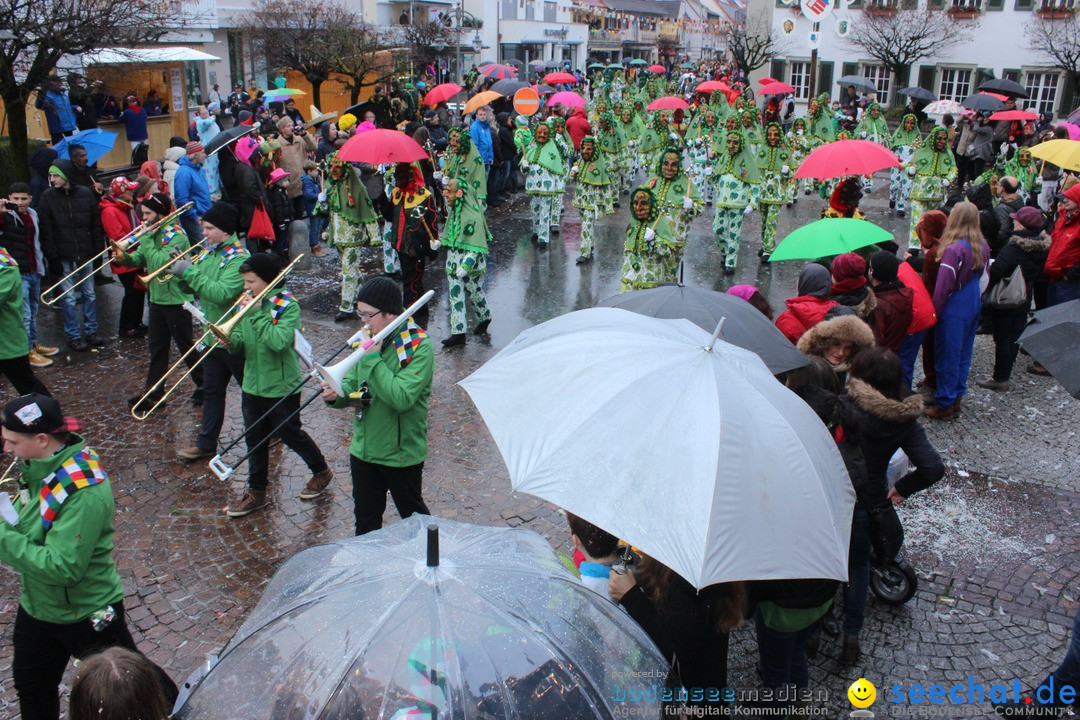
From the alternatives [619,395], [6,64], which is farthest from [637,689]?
[6,64]

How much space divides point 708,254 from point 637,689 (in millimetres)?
11300

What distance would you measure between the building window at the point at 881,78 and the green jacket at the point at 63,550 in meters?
38.9

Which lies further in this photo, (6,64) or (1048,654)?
(6,64)

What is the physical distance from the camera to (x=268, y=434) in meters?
5.99

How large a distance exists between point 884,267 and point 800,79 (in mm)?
37169

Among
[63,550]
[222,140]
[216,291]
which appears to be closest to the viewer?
[63,550]

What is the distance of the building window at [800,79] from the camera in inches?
1567

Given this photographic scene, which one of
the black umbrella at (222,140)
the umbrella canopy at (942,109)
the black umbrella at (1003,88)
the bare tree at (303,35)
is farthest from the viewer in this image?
the bare tree at (303,35)

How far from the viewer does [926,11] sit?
34.3 metres

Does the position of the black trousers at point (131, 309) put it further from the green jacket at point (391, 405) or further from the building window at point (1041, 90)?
the building window at point (1041, 90)

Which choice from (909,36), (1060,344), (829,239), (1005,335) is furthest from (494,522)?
(909,36)

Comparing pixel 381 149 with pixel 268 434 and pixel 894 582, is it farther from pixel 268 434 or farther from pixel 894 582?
pixel 894 582

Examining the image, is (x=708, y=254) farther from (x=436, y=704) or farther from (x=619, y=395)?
(x=436, y=704)

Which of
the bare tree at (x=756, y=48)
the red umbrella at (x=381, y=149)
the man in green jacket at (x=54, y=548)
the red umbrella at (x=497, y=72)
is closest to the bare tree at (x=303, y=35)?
the red umbrella at (x=497, y=72)
